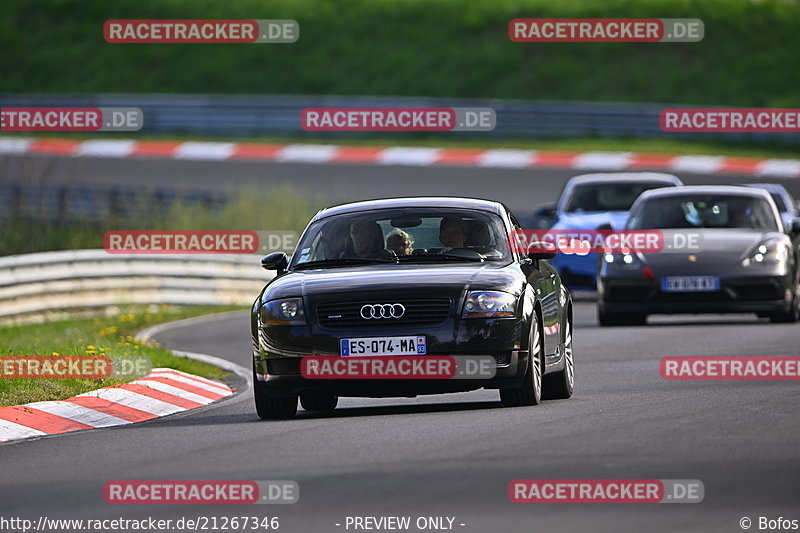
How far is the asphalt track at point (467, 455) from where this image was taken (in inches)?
308

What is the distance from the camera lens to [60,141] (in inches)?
1576

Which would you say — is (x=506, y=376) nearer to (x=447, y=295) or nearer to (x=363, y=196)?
(x=447, y=295)

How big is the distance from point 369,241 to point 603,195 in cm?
1385

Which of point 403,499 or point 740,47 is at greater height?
point 740,47

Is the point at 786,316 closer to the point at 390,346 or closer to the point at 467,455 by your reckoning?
the point at 390,346

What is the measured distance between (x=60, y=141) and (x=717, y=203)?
22782mm

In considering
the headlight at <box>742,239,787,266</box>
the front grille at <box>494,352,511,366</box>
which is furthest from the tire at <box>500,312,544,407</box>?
the headlight at <box>742,239,787,266</box>

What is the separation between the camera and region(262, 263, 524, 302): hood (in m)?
11.4

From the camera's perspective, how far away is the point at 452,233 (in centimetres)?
1247

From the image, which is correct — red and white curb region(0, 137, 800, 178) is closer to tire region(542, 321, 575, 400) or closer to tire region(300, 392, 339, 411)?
tire region(542, 321, 575, 400)

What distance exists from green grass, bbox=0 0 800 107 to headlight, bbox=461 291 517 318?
37.1m

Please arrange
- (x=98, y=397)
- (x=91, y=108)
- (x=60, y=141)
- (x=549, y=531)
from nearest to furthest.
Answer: (x=549, y=531) → (x=98, y=397) → (x=91, y=108) → (x=60, y=141)

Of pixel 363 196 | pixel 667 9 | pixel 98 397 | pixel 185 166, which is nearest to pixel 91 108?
pixel 185 166

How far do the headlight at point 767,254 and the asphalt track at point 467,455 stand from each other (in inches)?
165
